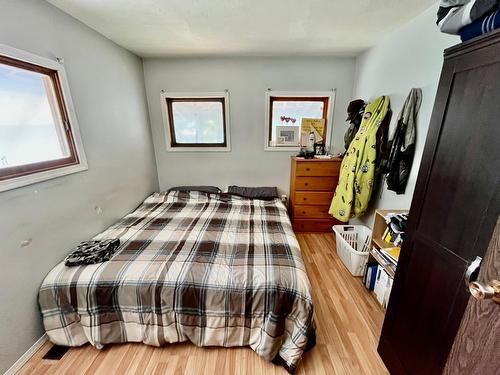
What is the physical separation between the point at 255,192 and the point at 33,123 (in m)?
2.26

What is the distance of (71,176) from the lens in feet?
5.47

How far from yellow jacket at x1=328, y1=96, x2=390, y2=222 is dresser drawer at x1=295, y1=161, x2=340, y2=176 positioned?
27 cm

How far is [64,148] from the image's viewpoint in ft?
5.54

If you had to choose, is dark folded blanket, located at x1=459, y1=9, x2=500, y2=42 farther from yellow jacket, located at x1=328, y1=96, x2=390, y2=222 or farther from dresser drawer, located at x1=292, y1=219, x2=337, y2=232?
dresser drawer, located at x1=292, y1=219, x2=337, y2=232

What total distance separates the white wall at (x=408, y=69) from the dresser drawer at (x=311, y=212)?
507 mm

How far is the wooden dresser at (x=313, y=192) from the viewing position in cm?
268

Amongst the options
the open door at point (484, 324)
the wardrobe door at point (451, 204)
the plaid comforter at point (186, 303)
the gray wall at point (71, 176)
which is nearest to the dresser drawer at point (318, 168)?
the plaid comforter at point (186, 303)

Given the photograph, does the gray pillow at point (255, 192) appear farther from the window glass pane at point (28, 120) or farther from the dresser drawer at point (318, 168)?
the window glass pane at point (28, 120)

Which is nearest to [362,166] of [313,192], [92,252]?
[313,192]

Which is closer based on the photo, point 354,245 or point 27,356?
point 27,356

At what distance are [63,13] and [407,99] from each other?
2781mm

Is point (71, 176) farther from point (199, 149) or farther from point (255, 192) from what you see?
point (255, 192)

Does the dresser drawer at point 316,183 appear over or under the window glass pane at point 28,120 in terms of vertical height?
under

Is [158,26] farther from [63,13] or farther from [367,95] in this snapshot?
[367,95]
